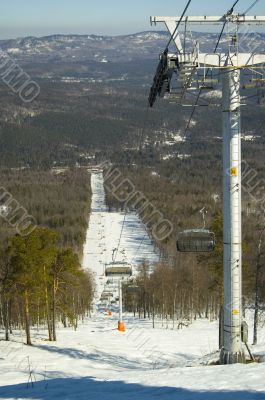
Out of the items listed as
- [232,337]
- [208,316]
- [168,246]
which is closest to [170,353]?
[232,337]

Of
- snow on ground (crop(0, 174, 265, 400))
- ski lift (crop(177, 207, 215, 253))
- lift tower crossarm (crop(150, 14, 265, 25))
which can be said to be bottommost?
snow on ground (crop(0, 174, 265, 400))

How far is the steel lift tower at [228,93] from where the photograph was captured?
9.38 metres

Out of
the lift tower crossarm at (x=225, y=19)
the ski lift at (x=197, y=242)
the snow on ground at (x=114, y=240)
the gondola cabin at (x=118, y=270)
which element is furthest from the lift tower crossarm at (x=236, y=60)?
the snow on ground at (x=114, y=240)

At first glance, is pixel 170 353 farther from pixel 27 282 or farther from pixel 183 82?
pixel 183 82

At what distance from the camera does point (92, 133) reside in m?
188

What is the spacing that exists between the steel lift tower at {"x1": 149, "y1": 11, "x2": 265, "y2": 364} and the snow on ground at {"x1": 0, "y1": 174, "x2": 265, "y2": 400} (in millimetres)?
1121

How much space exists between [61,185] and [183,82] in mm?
103340

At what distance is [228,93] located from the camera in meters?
9.98

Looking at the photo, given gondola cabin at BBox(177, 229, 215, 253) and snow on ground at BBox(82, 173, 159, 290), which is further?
snow on ground at BBox(82, 173, 159, 290)

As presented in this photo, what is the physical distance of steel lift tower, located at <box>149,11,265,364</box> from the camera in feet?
30.8

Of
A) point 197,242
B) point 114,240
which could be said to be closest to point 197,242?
point 197,242

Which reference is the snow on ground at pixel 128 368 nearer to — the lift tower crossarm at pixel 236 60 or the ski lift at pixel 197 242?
the ski lift at pixel 197 242

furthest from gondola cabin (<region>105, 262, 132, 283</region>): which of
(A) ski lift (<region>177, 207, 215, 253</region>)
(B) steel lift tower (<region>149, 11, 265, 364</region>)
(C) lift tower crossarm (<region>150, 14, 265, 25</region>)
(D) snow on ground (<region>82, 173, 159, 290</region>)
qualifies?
(D) snow on ground (<region>82, 173, 159, 290</region>)

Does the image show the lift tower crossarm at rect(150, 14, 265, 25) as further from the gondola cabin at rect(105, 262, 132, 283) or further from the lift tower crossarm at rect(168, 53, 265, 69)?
the gondola cabin at rect(105, 262, 132, 283)
